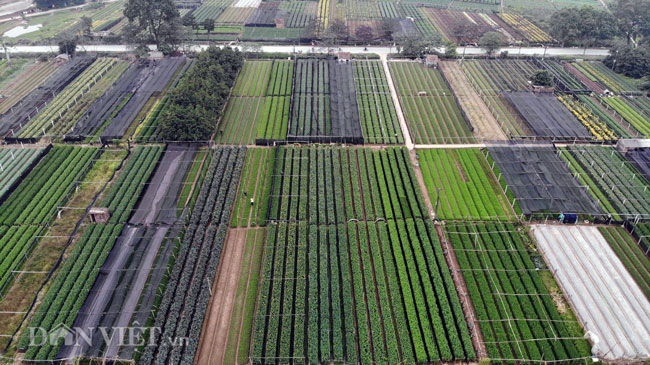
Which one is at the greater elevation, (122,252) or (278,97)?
(278,97)

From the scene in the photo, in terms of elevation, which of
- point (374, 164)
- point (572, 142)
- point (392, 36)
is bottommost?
point (572, 142)

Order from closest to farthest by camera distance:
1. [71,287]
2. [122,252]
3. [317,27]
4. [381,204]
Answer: [71,287] → [122,252] → [381,204] → [317,27]

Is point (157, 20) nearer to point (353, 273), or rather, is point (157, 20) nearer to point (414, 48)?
point (414, 48)

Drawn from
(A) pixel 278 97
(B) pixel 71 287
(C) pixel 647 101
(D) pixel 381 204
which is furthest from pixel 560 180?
(B) pixel 71 287

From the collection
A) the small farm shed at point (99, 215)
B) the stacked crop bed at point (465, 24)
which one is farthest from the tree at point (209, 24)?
the small farm shed at point (99, 215)

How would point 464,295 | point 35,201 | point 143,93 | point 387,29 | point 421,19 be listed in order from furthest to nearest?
point 421,19 → point 387,29 → point 143,93 → point 35,201 → point 464,295

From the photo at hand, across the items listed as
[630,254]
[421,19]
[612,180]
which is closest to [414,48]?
[421,19]

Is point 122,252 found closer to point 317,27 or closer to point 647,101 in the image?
point 317,27
